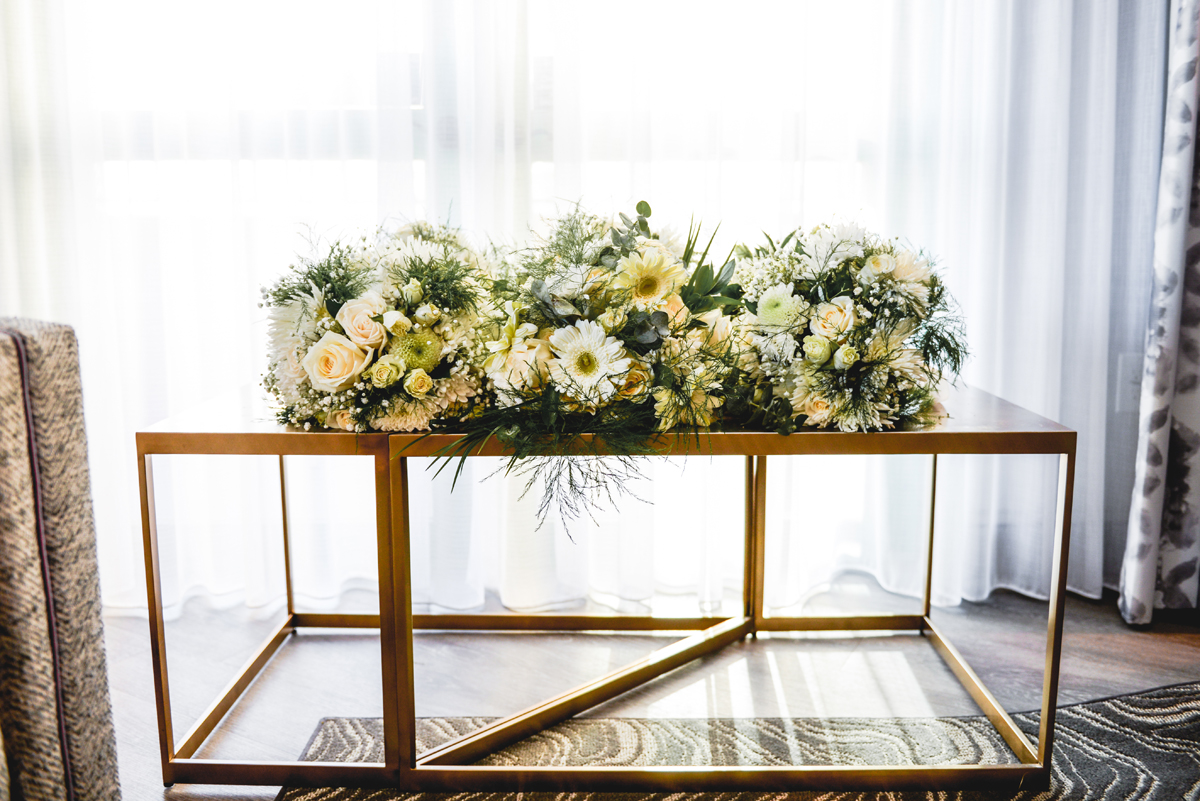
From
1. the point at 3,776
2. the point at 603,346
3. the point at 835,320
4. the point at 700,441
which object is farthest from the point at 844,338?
the point at 3,776

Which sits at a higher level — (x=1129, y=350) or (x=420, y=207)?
(x=420, y=207)

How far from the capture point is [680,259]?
1513 mm

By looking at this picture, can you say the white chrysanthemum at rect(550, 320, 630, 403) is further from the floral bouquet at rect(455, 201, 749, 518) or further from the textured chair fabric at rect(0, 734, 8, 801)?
the textured chair fabric at rect(0, 734, 8, 801)

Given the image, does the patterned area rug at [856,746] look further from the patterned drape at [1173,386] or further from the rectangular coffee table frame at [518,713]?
the patterned drape at [1173,386]

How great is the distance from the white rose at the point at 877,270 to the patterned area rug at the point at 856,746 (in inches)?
36.2

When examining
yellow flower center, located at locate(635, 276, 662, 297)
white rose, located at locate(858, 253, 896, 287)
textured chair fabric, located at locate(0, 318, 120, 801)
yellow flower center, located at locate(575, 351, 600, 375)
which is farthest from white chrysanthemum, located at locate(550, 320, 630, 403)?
textured chair fabric, located at locate(0, 318, 120, 801)

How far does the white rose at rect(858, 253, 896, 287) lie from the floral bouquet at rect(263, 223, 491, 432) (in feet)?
2.12

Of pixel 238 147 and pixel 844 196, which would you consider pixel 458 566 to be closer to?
pixel 238 147

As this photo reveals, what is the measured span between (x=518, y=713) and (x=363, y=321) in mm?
891

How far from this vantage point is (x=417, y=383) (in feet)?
4.50

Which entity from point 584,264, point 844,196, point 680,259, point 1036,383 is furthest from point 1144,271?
point 584,264

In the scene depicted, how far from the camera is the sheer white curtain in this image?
2180 millimetres

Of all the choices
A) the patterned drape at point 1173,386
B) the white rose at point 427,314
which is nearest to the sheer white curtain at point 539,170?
the patterned drape at point 1173,386

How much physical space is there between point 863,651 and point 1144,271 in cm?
129
